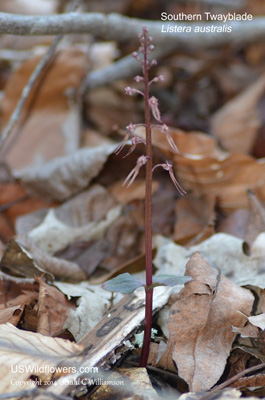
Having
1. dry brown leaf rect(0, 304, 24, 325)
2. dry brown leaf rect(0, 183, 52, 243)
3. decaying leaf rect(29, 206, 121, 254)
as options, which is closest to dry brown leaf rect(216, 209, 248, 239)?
decaying leaf rect(29, 206, 121, 254)

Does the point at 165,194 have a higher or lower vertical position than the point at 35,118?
lower

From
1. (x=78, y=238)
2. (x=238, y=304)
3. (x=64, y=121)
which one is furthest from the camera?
(x=64, y=121)

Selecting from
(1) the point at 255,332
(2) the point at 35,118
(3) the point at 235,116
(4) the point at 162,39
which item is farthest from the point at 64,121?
(1) the point at 255,332

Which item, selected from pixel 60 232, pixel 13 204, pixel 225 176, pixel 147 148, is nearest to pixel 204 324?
pixel 147 148

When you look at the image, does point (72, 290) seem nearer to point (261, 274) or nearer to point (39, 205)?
point (261, 274)

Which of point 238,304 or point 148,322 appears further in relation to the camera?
point 238,304

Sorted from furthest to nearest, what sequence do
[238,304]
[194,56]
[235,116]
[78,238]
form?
[194,56]
[235,116]
[78,238]
[238,304]

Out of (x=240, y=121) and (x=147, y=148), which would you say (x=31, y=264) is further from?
(x=240, y=121)
